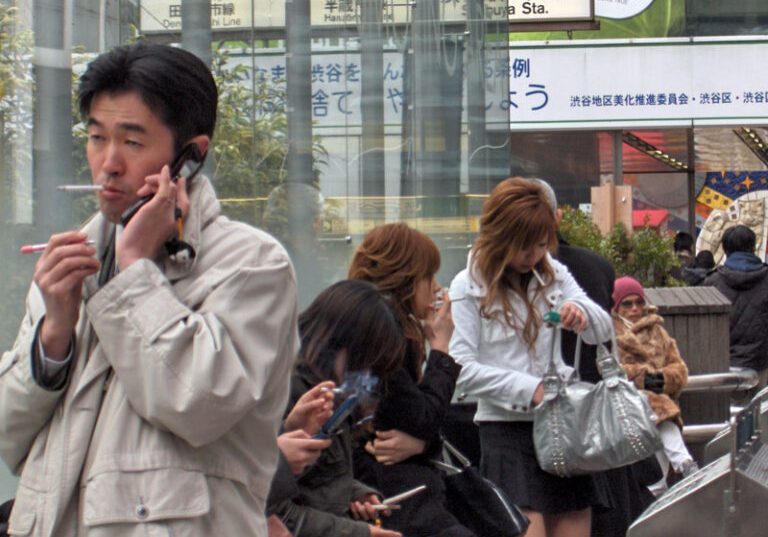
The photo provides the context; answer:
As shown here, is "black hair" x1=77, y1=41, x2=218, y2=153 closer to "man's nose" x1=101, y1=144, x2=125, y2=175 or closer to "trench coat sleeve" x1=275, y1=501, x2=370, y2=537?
"man's nose" x1=101, y1=144, x2=125, y2=175

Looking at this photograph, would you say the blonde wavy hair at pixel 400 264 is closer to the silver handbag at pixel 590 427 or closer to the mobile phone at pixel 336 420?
the silver handbag at pixel 590 427

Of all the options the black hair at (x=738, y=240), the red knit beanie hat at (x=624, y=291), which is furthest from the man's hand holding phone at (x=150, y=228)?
the black hair at (x=738, y=240)

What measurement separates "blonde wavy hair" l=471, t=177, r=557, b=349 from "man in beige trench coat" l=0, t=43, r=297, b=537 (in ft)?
9.81

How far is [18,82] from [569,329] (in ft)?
7.42

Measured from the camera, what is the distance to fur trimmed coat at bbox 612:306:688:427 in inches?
287

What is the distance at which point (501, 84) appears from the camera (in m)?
8.28

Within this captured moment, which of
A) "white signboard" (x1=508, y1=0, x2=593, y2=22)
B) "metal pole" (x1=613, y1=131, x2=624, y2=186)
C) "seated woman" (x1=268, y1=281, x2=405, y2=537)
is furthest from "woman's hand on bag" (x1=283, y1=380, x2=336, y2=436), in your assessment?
"metal pole" (x1=613, y1=131, x2=624, y2=186)

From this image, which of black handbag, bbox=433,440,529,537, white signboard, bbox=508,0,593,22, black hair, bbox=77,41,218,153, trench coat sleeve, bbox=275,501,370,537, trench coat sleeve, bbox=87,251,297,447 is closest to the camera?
trench coat sleeve, bbox=87,251,297,447

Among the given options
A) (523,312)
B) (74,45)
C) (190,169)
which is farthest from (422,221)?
(190,169)

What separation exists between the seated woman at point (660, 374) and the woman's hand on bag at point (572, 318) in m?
1.96

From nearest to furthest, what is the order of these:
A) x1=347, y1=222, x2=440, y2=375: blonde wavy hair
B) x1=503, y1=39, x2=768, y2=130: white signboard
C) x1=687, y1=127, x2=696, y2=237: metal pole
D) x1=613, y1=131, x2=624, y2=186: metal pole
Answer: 1. x1=347, y1=222, x2=440, y2=375: blonde wavy hair
2. x1=503, y1=39, x2=768, y2=130: white signboard
3. x1=613, y1=131, x2=624, y2=186: metal pole
4. x1=687, y1=127, x2=696, y2=237: metal pole

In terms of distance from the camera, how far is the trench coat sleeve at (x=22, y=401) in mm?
2451

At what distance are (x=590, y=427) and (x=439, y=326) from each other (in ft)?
2.90

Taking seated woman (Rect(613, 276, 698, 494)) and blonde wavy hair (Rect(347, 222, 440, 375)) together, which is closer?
blonde wavy hair (Rect(347, 222, 440, 375))
